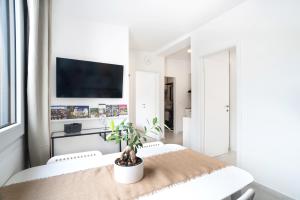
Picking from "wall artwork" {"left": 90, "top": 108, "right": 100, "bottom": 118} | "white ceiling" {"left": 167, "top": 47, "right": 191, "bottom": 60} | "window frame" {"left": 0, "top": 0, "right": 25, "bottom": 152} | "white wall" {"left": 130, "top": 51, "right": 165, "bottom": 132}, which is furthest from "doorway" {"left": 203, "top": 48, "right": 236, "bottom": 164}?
"window frame" {"left": 0, "top": 0, "right": 25, "bottom": 152}

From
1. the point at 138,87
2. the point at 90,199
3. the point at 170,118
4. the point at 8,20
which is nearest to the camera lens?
the point at 90,199

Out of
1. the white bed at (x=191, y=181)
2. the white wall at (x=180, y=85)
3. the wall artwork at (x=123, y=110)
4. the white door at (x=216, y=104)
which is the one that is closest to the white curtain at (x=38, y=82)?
the white bed at (x=191, y=181)

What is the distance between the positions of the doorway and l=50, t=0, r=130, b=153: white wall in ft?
5.23

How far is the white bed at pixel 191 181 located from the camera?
2.59 feet

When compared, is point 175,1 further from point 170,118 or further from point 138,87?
point 170,118

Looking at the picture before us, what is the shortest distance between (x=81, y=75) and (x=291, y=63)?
2745 mm

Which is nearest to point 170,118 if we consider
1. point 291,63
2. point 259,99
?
point 259,99

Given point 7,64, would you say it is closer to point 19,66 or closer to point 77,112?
point 19,66

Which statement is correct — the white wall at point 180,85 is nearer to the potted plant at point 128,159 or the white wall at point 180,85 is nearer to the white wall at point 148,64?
the white wall at point 148,64

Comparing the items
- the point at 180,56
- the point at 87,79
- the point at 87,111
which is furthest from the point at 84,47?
the point at 180,56

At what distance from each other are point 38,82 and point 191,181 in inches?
66.4

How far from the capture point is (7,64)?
129 centimetres

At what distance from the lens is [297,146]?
65.1 inches

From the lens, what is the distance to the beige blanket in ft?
2.54
